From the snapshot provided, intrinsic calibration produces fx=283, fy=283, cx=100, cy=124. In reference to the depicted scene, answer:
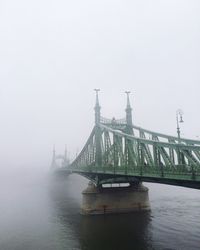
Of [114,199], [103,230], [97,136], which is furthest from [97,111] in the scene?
[103,230]

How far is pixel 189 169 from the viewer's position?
1047 inches

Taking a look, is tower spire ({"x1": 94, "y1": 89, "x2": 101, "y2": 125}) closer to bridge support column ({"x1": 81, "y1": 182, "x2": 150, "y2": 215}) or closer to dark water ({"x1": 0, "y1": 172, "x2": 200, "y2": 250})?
bridge support column ({"x1": 81, "y1": 182, "x2": 150, "y2": 215})

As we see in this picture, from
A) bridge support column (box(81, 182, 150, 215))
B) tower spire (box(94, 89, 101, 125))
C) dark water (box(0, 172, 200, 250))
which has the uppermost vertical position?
tower spire (box(94, 89, 101, 125))

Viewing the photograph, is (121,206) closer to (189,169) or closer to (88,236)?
(88,236)

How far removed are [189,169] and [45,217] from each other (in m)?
35.8

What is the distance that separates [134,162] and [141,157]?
5705 mm

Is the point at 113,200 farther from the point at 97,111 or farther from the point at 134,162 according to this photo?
the point at 97,111

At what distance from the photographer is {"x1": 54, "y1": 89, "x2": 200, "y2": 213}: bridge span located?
88.7ft

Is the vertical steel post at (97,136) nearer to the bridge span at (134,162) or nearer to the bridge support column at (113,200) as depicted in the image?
the bridge span at (134,162)

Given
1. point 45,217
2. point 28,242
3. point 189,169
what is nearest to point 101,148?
point 45,217

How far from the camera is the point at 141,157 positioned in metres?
36.4

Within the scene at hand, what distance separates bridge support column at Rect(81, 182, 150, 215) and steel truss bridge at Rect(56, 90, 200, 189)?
7.86 feet

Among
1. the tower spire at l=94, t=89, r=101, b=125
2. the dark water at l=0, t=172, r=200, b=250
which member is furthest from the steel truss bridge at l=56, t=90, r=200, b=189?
the dark water at l=0, t=172, r=200, b=250

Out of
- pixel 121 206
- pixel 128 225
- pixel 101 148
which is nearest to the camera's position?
pixel 128 225
